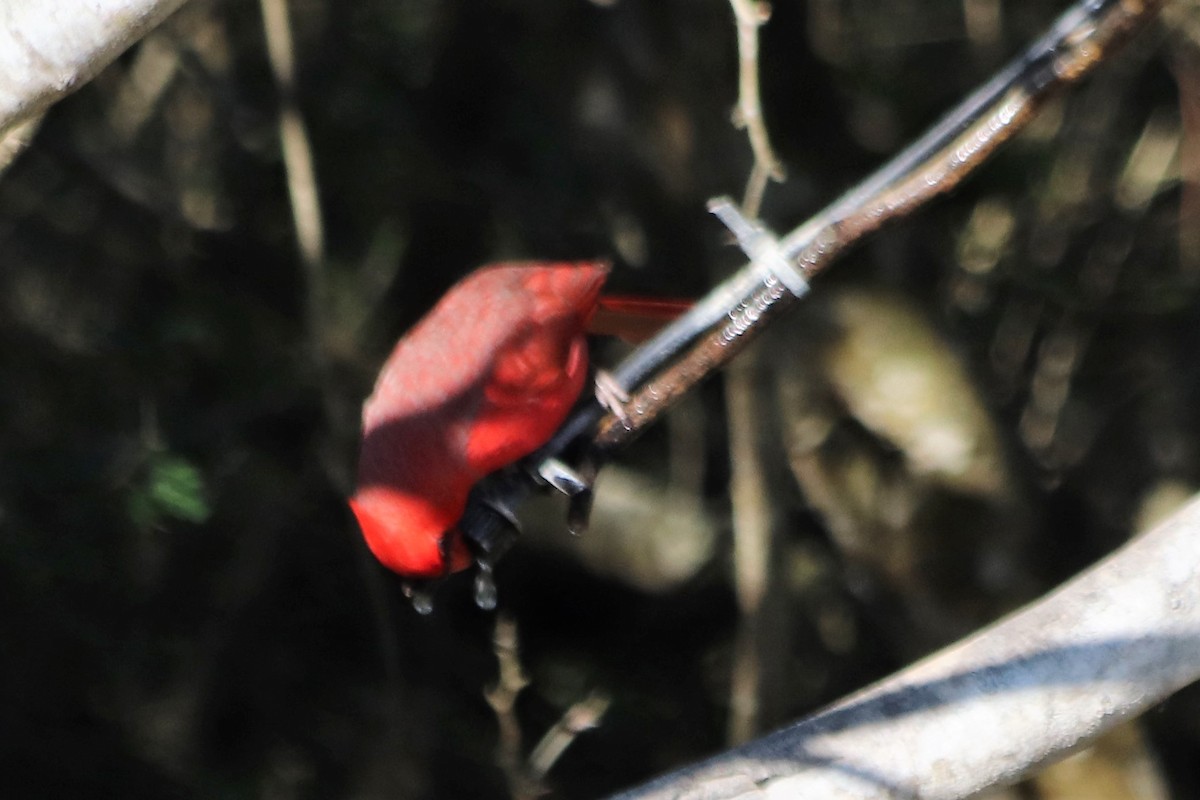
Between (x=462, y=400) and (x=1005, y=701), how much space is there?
1350 mm

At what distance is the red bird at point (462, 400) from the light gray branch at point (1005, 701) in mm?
944

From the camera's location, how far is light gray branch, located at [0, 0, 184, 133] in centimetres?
177

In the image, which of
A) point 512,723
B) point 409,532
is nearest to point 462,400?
point 409,532

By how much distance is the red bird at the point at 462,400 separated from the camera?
286cm

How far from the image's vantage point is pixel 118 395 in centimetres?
436

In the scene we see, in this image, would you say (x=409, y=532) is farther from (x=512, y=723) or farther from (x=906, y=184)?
(x=906, y=184)

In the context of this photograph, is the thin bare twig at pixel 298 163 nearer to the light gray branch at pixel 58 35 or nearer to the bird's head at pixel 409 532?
the bird's head at pixel 409 532

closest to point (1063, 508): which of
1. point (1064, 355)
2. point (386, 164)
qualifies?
point (1064, 355)

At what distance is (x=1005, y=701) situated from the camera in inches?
84.2

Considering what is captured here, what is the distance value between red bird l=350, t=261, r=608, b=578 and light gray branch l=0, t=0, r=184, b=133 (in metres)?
1.23

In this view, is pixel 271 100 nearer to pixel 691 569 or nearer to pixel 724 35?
pixel 724 35

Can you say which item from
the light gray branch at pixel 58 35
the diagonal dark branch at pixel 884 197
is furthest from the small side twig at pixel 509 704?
the light gray branch at pixel 58 35

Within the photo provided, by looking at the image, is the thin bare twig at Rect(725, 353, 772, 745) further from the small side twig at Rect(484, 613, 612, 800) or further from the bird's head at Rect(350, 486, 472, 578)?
the bird's head at Rect(350, 486, 472, 578)

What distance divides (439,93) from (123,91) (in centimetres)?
105
